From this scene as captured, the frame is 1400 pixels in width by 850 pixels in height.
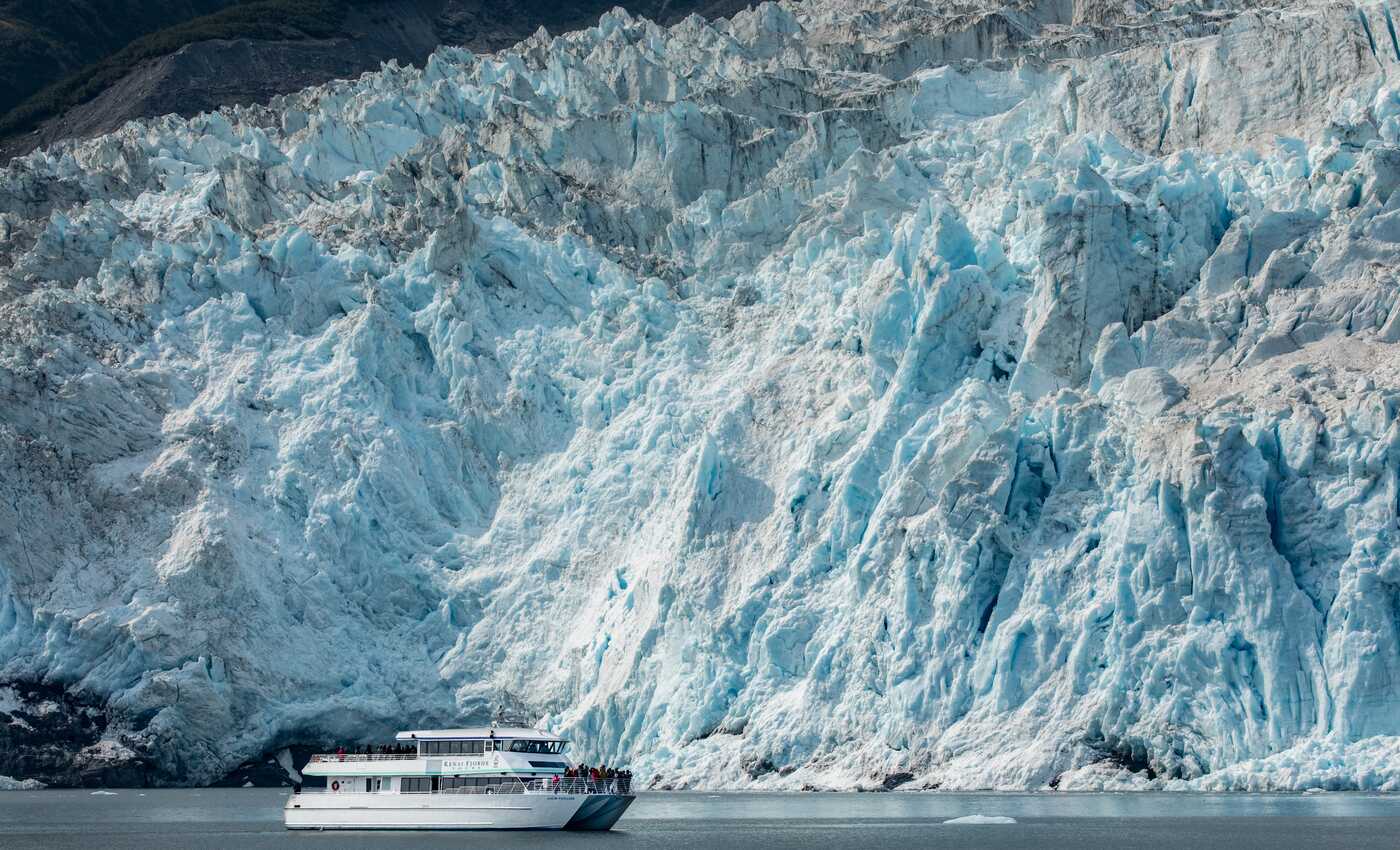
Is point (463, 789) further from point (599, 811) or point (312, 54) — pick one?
point (312, 54)

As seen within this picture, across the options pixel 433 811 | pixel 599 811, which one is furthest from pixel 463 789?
pixel 599 811

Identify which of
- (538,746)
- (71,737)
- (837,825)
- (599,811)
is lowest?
(837,825)

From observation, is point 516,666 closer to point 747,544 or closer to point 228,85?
point 747,544

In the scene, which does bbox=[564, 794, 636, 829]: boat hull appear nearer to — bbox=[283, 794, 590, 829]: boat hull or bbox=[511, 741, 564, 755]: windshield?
bbox=[283, 794, 590, 829]: boat hull

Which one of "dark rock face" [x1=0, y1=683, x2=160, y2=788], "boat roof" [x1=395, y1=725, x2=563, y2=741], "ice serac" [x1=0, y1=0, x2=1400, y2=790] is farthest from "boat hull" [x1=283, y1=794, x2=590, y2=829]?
"dark rock face" [x1=0, y1=683, x2=160, y2=788]

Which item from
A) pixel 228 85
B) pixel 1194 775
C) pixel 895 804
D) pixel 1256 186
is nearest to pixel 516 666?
pixel 895 804

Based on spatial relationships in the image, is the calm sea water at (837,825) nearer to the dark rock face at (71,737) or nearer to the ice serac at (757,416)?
the dark rock face at (71,737)

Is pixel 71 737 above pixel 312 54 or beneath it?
beneath
